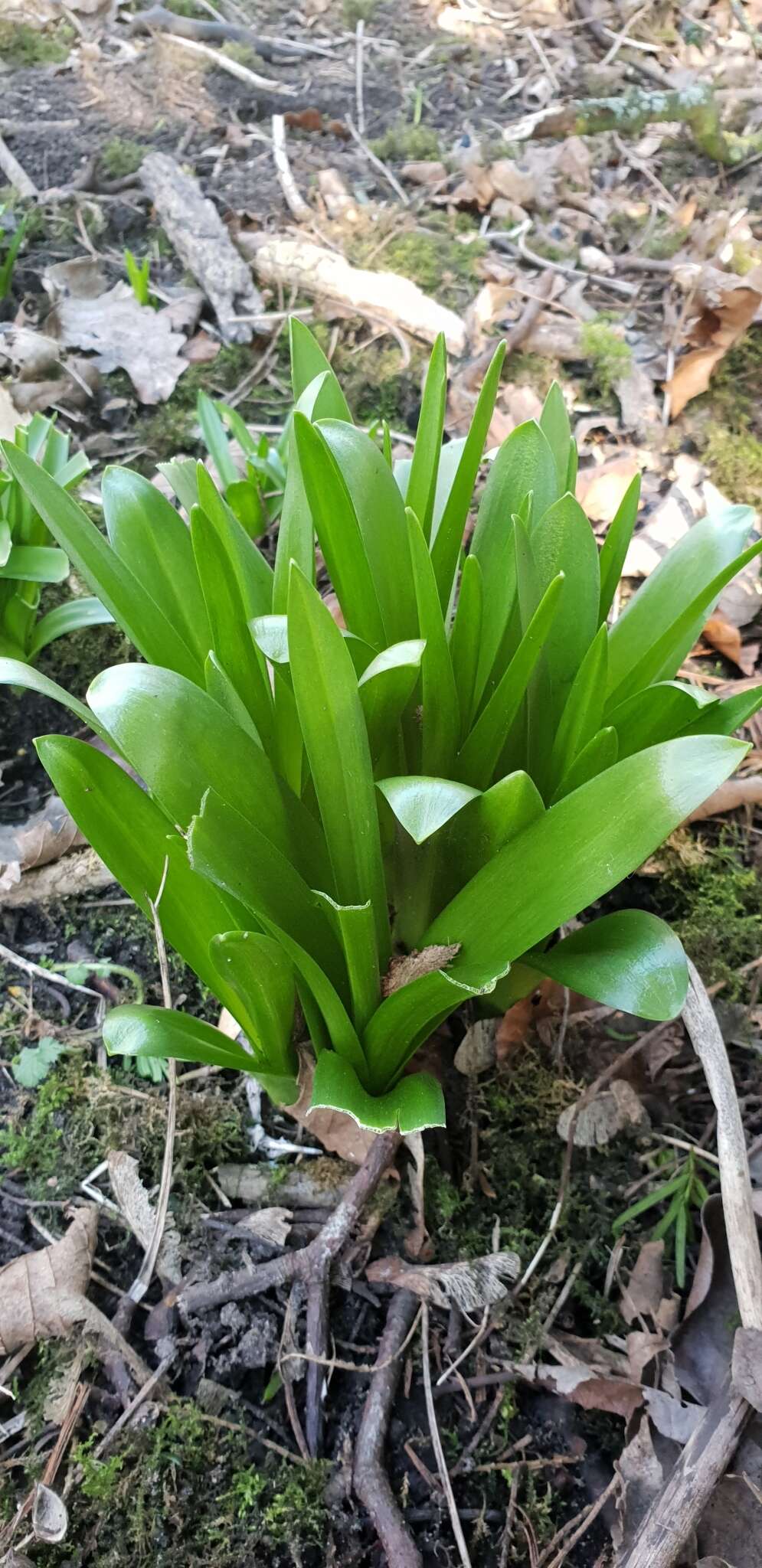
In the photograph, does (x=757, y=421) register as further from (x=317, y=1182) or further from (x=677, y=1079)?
(x=317, y=1182)

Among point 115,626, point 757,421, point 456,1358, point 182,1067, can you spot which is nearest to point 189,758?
point 182,1067

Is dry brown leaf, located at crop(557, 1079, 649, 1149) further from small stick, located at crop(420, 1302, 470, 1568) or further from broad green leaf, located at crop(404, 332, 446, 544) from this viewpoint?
broad green leaf, located at crop(404, 332, 446, 544)

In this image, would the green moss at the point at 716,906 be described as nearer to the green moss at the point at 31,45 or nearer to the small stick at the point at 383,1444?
the small stick at the point at 383,1444

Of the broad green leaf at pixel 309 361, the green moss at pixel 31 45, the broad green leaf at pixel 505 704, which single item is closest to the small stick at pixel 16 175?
the green moss at pixel 31 45

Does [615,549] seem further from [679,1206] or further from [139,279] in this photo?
[139,279]

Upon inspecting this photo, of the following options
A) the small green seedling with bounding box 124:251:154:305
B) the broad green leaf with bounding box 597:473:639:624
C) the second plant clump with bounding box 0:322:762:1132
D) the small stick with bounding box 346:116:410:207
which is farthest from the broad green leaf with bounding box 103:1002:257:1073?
the small stick with bounding box 346:116:410:207
